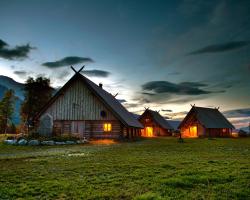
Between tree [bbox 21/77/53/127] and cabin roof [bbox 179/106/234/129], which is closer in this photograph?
tree [bbox 21/77/53/127]

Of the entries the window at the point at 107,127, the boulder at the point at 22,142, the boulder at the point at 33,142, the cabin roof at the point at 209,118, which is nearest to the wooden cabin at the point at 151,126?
the cabin roof at the point at 209,118

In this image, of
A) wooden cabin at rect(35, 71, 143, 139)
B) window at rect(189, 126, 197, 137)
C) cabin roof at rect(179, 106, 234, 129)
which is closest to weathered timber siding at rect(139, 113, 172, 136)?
cabin roof at rect(179, 106, 234, 129)

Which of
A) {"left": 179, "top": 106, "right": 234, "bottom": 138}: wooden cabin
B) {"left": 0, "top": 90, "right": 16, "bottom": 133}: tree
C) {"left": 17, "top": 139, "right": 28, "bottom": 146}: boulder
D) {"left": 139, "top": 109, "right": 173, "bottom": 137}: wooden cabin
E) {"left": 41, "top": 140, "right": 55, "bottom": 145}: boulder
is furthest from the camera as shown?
{"left": 0, "top": 90, "right": 16, "bottom": 133}: tree

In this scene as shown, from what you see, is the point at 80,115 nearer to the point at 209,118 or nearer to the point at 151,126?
the point at 151,126

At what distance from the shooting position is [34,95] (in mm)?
52375

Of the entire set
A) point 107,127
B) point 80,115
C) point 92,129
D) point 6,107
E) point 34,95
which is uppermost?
point 34,95

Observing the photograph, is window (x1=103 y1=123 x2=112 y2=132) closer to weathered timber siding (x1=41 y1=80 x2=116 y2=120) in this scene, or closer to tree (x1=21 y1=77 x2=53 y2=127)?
weathered timber siding (x1=41 y1=80 x2=116 y2=120)

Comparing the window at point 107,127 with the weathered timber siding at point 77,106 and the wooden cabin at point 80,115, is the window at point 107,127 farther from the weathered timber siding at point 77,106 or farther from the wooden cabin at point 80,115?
the weathered timber siding at point 77,106

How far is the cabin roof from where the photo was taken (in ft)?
192

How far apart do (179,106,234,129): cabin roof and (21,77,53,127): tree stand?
32.4 metres

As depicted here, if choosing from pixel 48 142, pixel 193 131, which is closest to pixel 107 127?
pixel 48 142

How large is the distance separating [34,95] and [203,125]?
36019 mm

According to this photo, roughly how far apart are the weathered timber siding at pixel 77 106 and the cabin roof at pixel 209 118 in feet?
97.9

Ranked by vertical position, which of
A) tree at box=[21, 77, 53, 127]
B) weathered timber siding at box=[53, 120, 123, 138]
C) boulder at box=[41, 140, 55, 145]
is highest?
tree at box=[21, 77, 53, 127]
